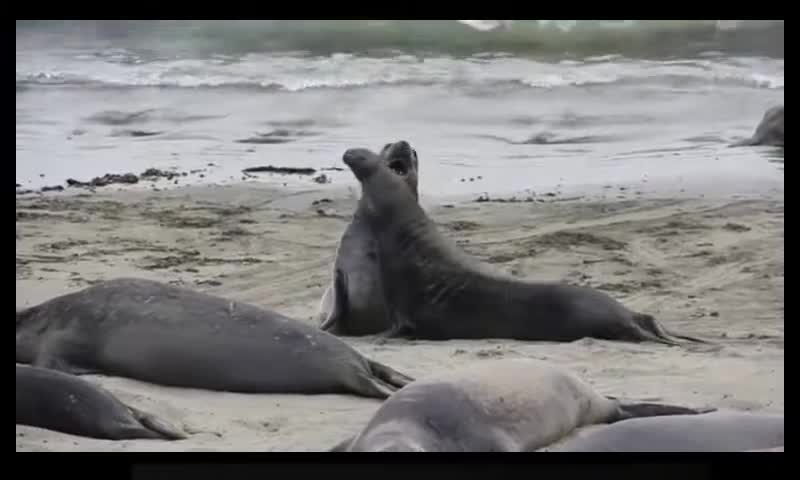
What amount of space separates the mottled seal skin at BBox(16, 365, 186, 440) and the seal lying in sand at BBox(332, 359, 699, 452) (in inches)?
21.0

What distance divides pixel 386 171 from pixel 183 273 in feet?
2.25

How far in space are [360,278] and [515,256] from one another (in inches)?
18.8

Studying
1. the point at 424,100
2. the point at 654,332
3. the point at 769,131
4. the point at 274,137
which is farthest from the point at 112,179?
the point at 769,131

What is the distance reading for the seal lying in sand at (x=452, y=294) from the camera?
3.52 metres

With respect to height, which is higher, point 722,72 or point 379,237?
point 722,72

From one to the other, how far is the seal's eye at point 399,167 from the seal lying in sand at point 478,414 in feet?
2.20

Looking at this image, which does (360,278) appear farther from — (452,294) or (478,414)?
(478,414)

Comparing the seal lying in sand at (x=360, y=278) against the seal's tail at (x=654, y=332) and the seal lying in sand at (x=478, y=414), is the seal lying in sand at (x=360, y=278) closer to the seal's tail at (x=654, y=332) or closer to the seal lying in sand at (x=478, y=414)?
the seal lying in sand at (x=478, y=414)

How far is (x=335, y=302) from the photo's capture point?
358 cm

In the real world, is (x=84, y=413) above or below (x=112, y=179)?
below

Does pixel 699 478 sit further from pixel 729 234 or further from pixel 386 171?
pixel 386 171

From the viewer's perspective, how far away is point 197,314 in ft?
11.4
